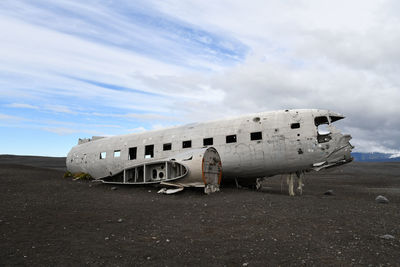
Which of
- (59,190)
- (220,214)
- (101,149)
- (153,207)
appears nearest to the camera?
(220,214)

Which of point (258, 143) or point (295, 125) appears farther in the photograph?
point (258, 143)

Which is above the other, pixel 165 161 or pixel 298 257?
pixel 165 161

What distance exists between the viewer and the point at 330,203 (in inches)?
530

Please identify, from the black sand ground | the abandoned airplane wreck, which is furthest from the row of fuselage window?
the black sand ground

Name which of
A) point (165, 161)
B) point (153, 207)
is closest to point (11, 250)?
point (153, 207)

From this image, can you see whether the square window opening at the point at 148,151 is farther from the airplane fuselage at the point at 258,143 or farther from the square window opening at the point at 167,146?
the square window opening at the point at 167,146

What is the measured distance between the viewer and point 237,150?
17.5 metres

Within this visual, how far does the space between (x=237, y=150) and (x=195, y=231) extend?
28.8 ft

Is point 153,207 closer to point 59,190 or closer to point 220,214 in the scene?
point 220,214

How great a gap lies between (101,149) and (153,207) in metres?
11.6

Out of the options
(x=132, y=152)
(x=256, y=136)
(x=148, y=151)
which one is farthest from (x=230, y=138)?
(x=132, y=152)

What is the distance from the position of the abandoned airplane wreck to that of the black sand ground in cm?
254

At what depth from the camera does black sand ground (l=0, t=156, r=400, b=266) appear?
7035mm

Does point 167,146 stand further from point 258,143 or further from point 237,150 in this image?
point 258,143
